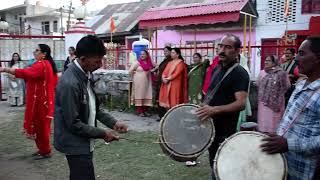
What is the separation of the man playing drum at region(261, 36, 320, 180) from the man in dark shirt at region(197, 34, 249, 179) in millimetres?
822

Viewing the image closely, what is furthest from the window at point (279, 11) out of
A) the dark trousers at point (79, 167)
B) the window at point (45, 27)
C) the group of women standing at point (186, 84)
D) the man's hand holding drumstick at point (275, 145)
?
the window at point (45, 27)

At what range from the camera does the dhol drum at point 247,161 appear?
2514 millimetres

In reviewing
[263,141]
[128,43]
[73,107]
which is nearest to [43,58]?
[73,107]

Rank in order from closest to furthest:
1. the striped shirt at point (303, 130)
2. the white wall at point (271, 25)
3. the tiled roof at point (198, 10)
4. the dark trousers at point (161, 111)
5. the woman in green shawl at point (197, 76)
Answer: the striped shirt at point (303, 130) < the woman in green shawl at point (197, 76) < the dark trousers at point (161, 111) < the white wall at point (271, 25) < the tiled roof at point (198, 10)

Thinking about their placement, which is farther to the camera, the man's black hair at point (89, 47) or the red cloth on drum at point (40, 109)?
the red cloth on drum at point (40, 109)

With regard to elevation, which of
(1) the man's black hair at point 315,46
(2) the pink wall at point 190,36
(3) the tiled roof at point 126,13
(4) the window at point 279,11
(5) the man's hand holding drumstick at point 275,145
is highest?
(3) the tiled roof at point 126,13

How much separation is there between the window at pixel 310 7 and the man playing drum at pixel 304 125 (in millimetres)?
10169

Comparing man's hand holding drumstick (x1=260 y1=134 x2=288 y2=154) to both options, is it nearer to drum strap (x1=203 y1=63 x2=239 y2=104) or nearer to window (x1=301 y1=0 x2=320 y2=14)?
drum strap (x1=203 y1=63 x2=239 y2=104)

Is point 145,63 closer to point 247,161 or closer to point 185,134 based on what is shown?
point 185,134

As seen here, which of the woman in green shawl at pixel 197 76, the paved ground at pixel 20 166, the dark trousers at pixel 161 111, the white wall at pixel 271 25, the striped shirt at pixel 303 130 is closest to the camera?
the striped shirt at pixel 303 130

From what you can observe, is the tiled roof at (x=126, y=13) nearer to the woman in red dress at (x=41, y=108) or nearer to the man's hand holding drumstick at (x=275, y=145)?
the woman in red dress at (x=41, y=108)

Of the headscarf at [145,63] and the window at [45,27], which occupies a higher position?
the window at [45,27]

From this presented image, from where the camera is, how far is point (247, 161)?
8.69ft

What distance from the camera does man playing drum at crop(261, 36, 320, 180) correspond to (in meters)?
2.33
